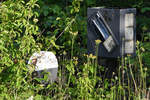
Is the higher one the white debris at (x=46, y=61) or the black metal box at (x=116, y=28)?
the black metal box at (x=116, y=28)

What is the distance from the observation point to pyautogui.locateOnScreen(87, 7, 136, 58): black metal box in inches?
170

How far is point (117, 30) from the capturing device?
14.3 ft

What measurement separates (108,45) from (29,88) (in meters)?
1.43

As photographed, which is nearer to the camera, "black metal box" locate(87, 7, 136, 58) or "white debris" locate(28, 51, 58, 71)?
"white debris" locate(28, 51, 58, 71)

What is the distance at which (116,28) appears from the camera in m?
4.35

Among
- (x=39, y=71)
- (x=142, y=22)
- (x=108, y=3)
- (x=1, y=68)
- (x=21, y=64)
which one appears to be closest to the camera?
(x=21, y=64)

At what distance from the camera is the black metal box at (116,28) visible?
4.32 meters

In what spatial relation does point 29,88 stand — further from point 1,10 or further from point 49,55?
point 1,10

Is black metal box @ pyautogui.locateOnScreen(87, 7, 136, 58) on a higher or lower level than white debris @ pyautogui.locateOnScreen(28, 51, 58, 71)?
higher

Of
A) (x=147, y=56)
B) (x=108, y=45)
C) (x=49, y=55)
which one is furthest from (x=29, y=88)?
(x=147, y=56)

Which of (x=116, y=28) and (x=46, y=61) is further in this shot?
(x=116, y=28)

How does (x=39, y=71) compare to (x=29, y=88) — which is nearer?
(x=29, y=88)

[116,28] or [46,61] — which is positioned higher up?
[116,28]

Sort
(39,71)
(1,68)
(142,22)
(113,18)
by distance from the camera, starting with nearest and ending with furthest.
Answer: (1,68)
(39,71)
(113,18)
(142,22)
